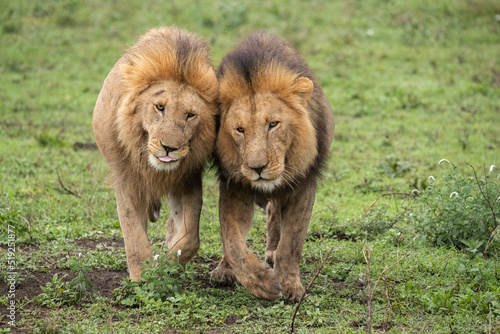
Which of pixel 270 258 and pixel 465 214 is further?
pixel 270 258

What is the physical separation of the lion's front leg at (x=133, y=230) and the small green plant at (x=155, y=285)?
120 millimetres

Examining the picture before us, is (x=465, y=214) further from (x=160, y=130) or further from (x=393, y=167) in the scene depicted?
(x=393, y=167)

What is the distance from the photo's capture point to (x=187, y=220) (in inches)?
173

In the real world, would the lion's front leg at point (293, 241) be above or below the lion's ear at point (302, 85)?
below

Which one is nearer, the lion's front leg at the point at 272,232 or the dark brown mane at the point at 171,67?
the dark brown mane at the point at 171,67

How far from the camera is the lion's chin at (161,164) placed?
3.90 m

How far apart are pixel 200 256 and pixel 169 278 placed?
117 cm

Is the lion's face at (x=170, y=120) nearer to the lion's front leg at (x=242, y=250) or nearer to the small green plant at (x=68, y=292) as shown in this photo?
the lion's front leg at (x=242, y=250)

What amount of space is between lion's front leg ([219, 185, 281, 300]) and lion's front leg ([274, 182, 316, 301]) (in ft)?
0.60

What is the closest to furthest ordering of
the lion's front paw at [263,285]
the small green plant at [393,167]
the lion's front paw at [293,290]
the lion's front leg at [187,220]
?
the lion's front paw at [263,285], the lion's front paw at [293,290], the lion's front leg at [187,220], the small green plant at [393,167]

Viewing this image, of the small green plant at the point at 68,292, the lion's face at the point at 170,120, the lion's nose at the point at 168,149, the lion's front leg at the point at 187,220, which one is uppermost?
the lion's face at the point at 170,120

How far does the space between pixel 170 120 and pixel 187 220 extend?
2.60ft

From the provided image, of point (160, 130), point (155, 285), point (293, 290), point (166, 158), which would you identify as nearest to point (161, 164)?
point (166, 158)

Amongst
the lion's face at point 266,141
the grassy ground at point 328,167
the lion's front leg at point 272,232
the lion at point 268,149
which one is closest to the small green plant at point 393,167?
the grassy ground at point 328,167
